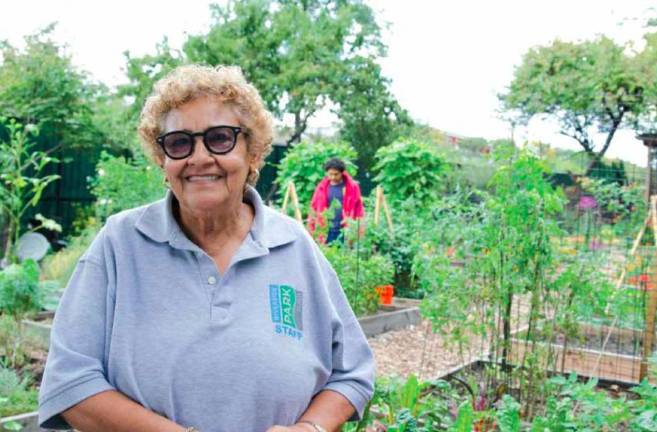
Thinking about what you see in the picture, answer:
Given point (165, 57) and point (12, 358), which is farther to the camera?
point (165, 57)

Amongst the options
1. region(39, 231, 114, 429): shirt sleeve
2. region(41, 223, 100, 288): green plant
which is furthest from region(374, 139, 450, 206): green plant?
region(39, 231, 114, 429): shirt sleeve

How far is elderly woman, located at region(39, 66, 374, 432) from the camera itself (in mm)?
1702

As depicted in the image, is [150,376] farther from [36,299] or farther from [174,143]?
[36,299]

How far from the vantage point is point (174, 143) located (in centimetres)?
186

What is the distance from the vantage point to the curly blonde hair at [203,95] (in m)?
1.86

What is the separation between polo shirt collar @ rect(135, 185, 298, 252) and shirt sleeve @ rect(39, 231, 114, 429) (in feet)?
0.58

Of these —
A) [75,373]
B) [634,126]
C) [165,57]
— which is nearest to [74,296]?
[75,373]

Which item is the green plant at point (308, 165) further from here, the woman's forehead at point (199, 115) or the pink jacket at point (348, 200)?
the woman's forehead at point (199, 115)

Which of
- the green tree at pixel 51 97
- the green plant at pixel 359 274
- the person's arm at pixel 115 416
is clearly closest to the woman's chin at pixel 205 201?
the person's arm at pixel 115 416

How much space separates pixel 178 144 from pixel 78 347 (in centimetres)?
54

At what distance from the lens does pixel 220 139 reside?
6.15 ft

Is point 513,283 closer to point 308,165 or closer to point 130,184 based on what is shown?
point 130,184

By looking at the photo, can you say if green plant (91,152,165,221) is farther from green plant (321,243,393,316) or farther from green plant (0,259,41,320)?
green plant (0,259,41,320)

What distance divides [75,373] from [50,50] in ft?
50.0
